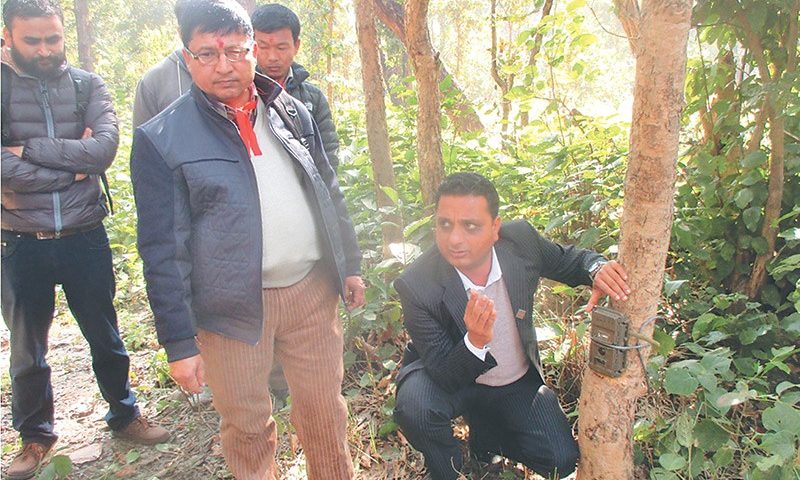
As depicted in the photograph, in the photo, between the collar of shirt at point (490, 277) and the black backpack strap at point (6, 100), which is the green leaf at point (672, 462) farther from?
the black backpack strap at point (6, 100)

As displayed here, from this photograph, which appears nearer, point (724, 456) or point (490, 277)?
point (724, 456)

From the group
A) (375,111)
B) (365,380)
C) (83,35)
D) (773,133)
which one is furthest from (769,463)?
(83,35)

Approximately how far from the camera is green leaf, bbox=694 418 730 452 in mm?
1930

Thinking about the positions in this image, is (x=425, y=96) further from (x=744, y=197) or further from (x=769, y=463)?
(x=769, y=463)

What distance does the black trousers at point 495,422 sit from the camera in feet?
7.09

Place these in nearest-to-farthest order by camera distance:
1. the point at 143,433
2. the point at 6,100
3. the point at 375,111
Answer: the point at 6,100
the point at 143,433
the point at 375,111

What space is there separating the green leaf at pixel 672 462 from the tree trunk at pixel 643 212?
114mm

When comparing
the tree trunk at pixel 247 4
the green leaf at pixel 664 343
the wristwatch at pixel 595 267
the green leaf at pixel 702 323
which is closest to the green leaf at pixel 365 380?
the wristwatch at pixel 595 267

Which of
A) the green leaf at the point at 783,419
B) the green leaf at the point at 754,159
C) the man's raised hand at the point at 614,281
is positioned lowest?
the green leaf at the point at 783,419

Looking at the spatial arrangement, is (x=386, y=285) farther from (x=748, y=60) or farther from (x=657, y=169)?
(x=748, y=60)

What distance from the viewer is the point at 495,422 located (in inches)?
93.4

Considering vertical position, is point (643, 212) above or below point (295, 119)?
below

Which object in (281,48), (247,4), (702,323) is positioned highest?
(247,4)

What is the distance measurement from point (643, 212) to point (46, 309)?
253 cm
